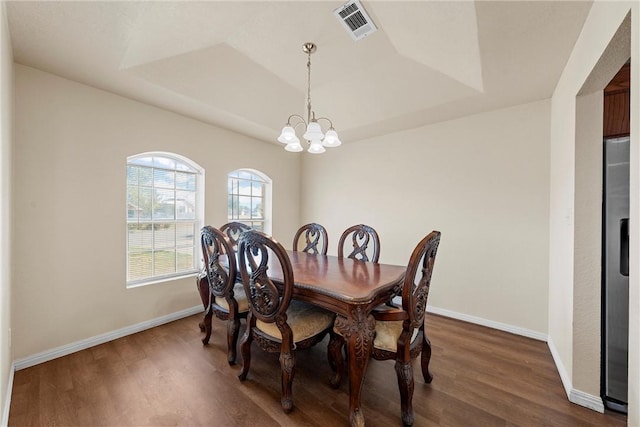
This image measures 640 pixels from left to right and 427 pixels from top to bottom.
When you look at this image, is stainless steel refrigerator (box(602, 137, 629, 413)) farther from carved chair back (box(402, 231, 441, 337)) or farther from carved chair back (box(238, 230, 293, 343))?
carved chair back (box(238, 230, 293, 343))

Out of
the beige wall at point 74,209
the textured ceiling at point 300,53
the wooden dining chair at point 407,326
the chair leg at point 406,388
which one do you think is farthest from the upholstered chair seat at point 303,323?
the textured ceiling at point 300,53

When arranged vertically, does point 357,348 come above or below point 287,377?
above

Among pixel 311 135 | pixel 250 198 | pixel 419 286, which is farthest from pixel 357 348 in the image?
pixel 250 198

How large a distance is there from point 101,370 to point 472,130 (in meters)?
4.33

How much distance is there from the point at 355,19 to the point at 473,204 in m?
2.33

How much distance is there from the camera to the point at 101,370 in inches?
81.8

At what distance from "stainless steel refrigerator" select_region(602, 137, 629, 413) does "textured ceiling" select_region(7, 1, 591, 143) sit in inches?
37.8

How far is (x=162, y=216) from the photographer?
3119 mm

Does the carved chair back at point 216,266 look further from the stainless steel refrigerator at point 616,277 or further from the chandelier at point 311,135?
the stainless steel refrigerator at point 616,277

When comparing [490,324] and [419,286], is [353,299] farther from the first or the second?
[490,324]

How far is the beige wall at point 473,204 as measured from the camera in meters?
2.70

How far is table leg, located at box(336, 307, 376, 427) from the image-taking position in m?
1.48

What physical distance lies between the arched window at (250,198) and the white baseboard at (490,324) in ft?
9.24

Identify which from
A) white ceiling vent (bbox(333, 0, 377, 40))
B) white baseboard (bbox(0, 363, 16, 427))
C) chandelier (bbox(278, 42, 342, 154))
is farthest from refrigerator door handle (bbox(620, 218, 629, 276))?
white baseboard (bbox(0, 363, 16, 427))
